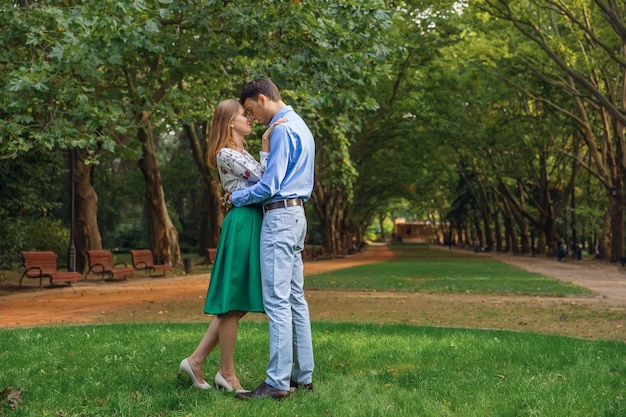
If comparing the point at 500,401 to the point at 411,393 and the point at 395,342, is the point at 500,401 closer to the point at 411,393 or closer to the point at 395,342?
the point at 411,393

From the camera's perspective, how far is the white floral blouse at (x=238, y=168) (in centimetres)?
477

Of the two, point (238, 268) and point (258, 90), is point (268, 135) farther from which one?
point (238, 268)

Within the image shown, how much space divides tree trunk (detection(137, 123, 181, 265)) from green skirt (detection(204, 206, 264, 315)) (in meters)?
19.3

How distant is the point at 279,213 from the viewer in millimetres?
4629

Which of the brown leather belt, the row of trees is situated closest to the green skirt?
the brown leather belt

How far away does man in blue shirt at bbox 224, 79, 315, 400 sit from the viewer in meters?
4.59

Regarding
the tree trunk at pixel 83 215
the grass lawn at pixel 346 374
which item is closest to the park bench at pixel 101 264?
the tree trunk at pixel 83 215

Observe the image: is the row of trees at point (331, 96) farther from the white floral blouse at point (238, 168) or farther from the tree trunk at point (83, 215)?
the white floral blouse at point (238, 168)

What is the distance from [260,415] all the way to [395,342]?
10.1ft

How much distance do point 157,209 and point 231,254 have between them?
2037 centimetres

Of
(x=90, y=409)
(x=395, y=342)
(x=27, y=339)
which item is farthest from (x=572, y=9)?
(x=90, y=409)

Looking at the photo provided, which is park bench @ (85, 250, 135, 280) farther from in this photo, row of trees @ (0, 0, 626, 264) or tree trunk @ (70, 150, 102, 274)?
row of trees @ (0, 0, 626, 264)

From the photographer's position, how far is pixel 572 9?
21.5 metres

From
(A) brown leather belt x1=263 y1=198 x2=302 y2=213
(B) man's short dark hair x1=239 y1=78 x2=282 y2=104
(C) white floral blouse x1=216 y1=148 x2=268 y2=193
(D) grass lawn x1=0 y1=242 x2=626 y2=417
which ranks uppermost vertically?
(B) man's short dark hair x1=239 y1=78 x2=282 y2=104
